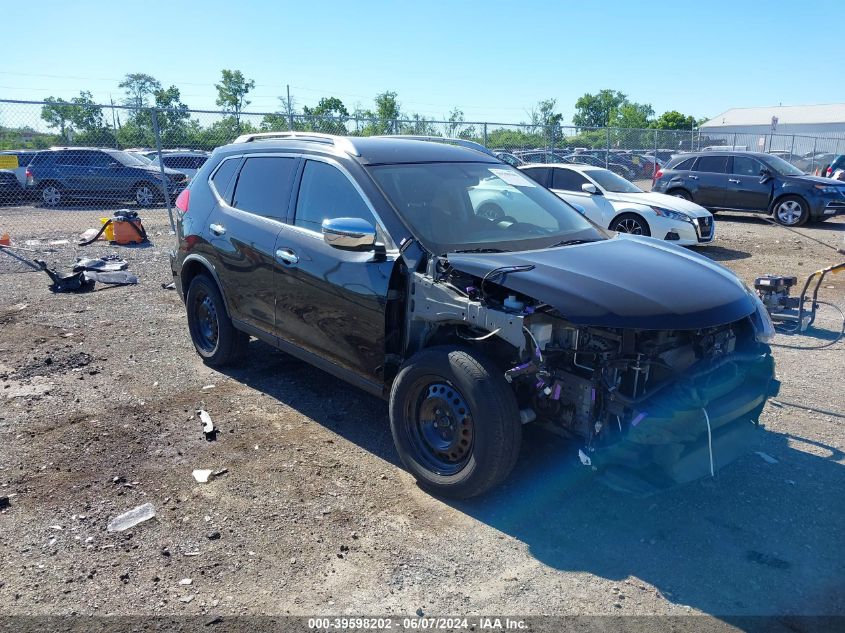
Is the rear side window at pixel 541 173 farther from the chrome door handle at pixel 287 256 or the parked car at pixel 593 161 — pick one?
the parked car at pixel 593 161

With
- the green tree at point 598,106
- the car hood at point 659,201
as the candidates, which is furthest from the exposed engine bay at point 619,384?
the green tree at point 598,106

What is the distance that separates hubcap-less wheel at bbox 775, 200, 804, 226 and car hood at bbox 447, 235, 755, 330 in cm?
1377

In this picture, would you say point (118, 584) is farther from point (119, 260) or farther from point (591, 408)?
point (119, 260)

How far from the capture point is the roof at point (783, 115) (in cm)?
7175

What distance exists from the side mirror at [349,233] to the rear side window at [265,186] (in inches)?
39.5

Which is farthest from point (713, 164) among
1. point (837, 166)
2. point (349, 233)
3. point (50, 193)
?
point (50, 193)

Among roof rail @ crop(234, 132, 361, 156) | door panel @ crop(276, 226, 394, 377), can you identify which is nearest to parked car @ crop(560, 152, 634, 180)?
roof rail @ crop(234, 132, 361, 156)

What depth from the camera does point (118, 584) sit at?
3146 millimetres

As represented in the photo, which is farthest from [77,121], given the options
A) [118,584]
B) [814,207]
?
[814,207]

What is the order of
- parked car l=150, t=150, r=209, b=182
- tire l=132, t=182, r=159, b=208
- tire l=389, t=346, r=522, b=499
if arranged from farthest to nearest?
parked car l=150, t=150, r=209, b=182, tire l=132, t=182, r=159, b=208, tire l=389, t=346, r=522, b=499

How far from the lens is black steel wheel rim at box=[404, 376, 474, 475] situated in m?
3.68

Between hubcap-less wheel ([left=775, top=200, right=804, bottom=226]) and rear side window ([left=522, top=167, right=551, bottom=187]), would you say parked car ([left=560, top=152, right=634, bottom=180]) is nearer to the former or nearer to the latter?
hubcap-less wheel ([left=775, top=200, right=804, bottom=226])

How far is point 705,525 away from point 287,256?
3057 mm

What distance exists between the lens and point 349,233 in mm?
3951
